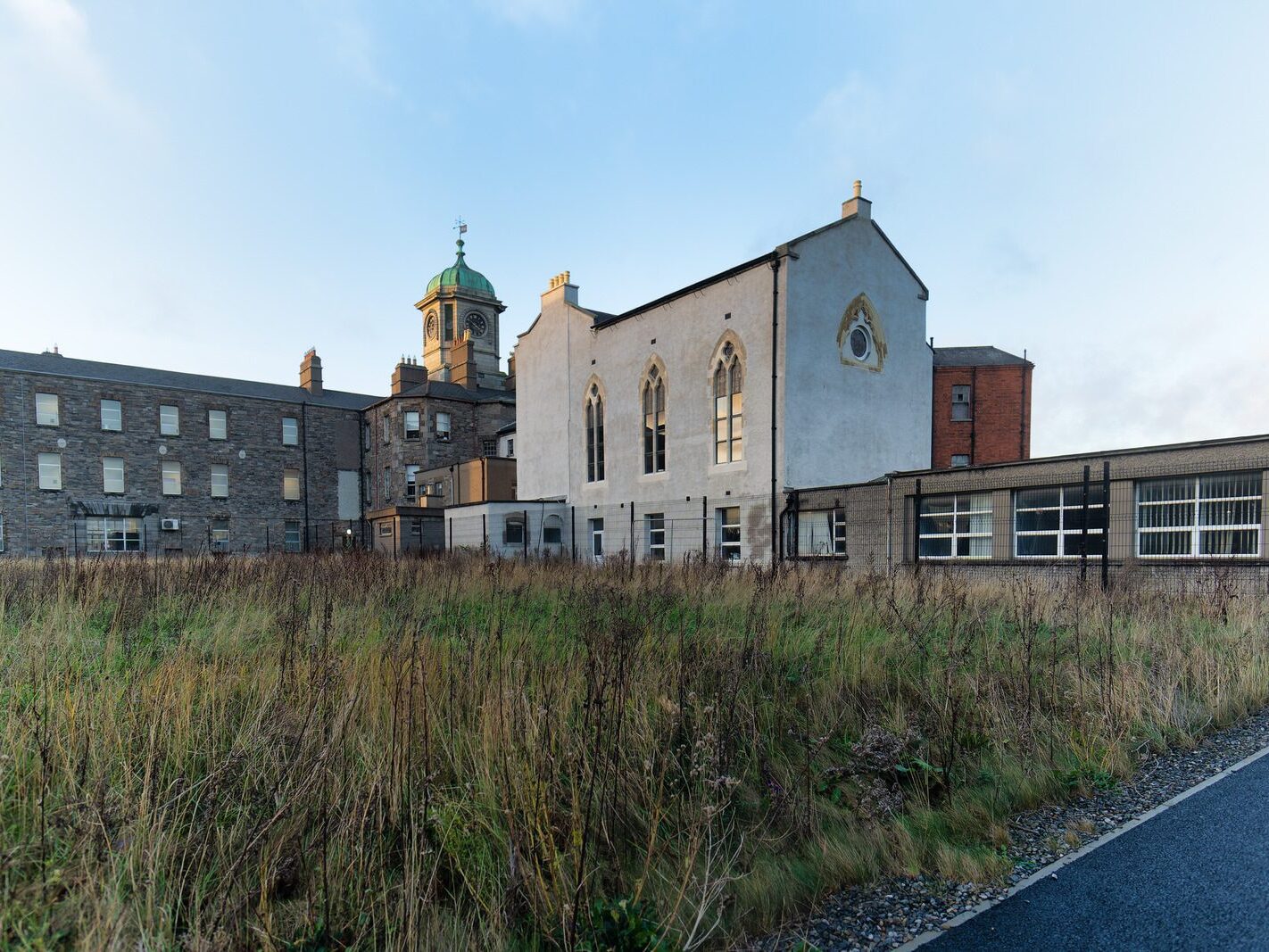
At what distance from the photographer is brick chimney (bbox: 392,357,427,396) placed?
43500 millimetres

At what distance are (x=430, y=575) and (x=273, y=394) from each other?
39649 millimetres

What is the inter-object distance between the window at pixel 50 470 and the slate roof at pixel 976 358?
161 feet

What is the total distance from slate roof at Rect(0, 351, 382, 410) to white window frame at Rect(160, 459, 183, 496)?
4760mm

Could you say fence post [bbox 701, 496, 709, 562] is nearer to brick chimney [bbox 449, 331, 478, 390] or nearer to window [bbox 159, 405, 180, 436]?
brick chimney [bbox 449, 331, 478, 390]

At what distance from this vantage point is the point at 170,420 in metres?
39.9

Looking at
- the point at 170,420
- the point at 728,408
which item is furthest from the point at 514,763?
the point at 170,420

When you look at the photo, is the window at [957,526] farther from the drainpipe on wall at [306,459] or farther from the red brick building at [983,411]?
A: the drainpipe on wall at [306,459]

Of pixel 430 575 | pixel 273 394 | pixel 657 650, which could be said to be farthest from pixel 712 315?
pixel 273 394

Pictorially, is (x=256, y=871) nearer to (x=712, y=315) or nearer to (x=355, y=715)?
(x=355, y=715)

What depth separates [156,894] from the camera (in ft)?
8.12

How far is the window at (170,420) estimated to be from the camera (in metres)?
39.6

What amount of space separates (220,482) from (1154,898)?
48.0 meters

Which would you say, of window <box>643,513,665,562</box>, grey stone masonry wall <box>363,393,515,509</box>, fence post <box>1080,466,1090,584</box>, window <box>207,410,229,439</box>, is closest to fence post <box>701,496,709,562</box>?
window <box>643,513,665,562</box>

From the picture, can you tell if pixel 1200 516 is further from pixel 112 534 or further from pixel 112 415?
pixel 112 415
